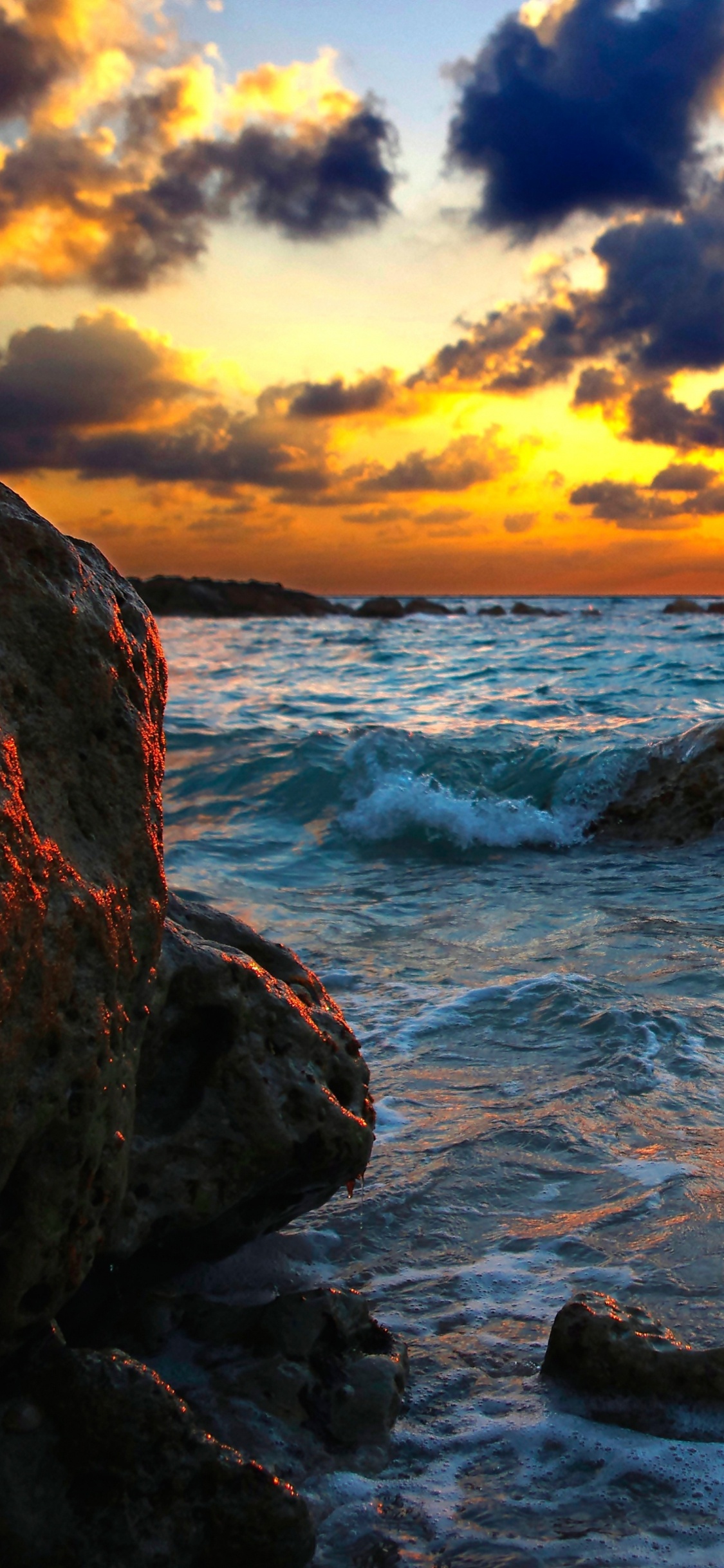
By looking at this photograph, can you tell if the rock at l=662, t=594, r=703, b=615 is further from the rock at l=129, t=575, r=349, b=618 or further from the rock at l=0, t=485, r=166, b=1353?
the rock at l=0, t=485, r=166, b=1353

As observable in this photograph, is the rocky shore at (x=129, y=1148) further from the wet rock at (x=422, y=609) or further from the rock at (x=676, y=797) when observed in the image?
the wet rock at (x=422, y=609)

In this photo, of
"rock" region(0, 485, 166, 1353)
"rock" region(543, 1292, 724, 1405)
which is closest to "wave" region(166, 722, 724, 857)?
"rock" region(543, 1292, 724, 1405)

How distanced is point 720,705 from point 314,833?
268 inches

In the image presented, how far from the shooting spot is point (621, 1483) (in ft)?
6.93

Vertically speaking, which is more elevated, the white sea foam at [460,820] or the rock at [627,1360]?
the white sea foam at [460,820]

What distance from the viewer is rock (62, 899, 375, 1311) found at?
232cm

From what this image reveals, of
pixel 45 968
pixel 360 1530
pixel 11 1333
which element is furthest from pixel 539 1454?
pixel 45 968

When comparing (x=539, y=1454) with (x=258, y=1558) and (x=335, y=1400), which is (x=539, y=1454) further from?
(x=258, y=1558)

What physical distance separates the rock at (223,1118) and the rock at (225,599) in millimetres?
60079

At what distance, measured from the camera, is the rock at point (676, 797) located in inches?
318

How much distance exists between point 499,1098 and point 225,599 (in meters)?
63.7

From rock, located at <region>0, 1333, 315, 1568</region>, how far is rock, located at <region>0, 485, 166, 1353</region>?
0.16m

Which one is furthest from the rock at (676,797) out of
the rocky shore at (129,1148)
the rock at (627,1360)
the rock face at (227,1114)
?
the rock at (627,1360)

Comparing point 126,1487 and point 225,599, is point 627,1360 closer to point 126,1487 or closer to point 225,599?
point 126,1487
